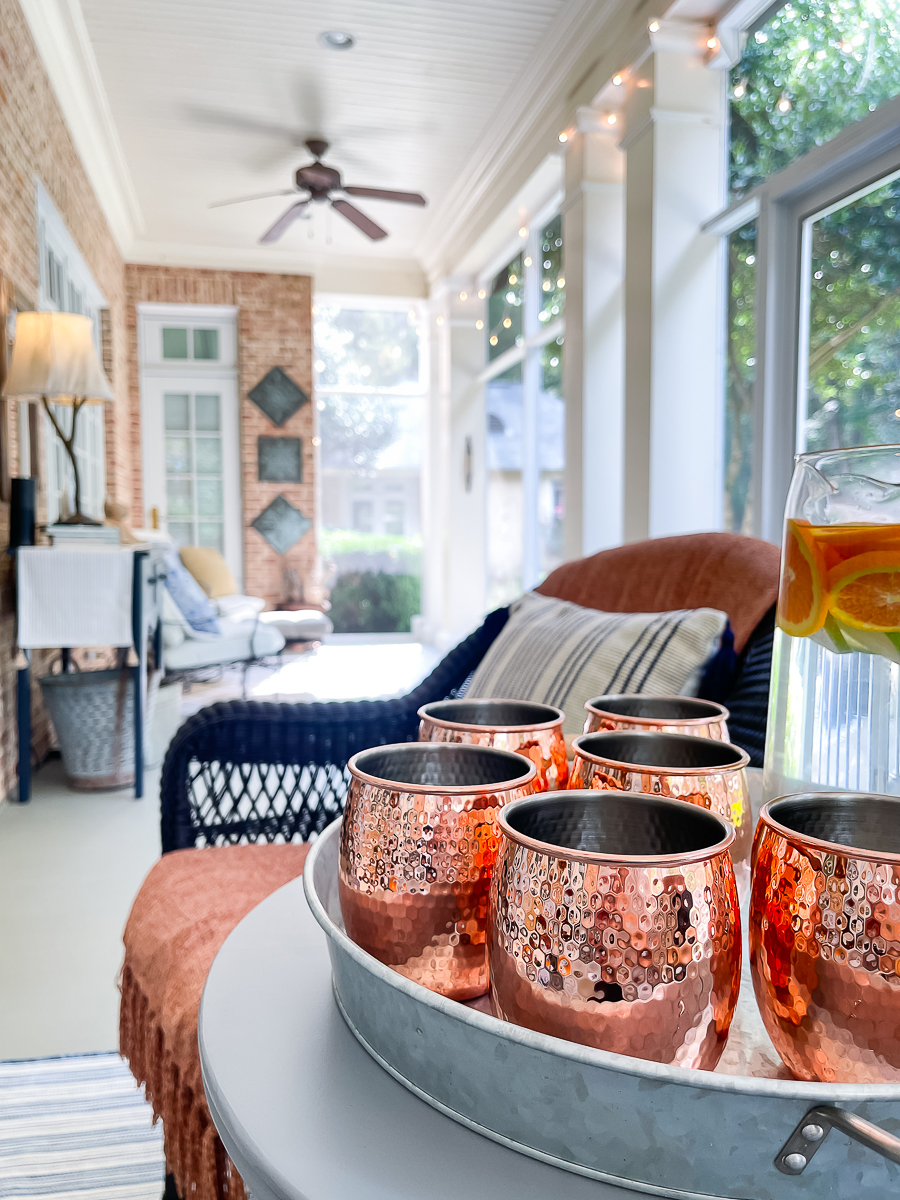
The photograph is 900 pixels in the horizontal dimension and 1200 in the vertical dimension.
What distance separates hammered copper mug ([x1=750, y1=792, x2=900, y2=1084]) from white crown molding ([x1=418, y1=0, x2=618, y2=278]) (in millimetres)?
3975

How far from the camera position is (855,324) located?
252cm

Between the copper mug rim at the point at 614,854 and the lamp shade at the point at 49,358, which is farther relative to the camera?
the lamp shade at the point at 49,358

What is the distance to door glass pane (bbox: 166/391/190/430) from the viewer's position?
23.1 ft

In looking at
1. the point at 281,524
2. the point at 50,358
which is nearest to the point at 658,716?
the point at 50,358

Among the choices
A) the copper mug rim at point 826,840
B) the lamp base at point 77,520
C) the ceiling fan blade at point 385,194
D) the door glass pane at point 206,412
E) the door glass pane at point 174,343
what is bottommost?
the copper mug rim at point 826,840

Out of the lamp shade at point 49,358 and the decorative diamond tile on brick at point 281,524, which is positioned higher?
the lamp shade at point 49,358

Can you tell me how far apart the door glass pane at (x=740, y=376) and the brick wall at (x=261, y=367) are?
4.45m

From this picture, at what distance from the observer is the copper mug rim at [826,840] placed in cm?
31

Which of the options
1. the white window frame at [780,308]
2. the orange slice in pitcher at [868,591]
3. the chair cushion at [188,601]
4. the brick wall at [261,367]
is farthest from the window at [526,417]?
the orange slice in pitcher at [868,591]

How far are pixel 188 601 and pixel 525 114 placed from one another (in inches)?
123

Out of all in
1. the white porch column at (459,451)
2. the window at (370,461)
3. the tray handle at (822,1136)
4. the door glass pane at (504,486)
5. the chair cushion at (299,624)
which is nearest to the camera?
the tray handle at (822,1136)

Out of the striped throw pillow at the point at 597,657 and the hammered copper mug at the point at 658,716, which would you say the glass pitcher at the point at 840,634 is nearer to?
the hammered copper mug at the point at 658,716

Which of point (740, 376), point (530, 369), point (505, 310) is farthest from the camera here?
point (505, 310)

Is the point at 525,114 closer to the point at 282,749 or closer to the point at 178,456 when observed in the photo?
the point at 178,456
